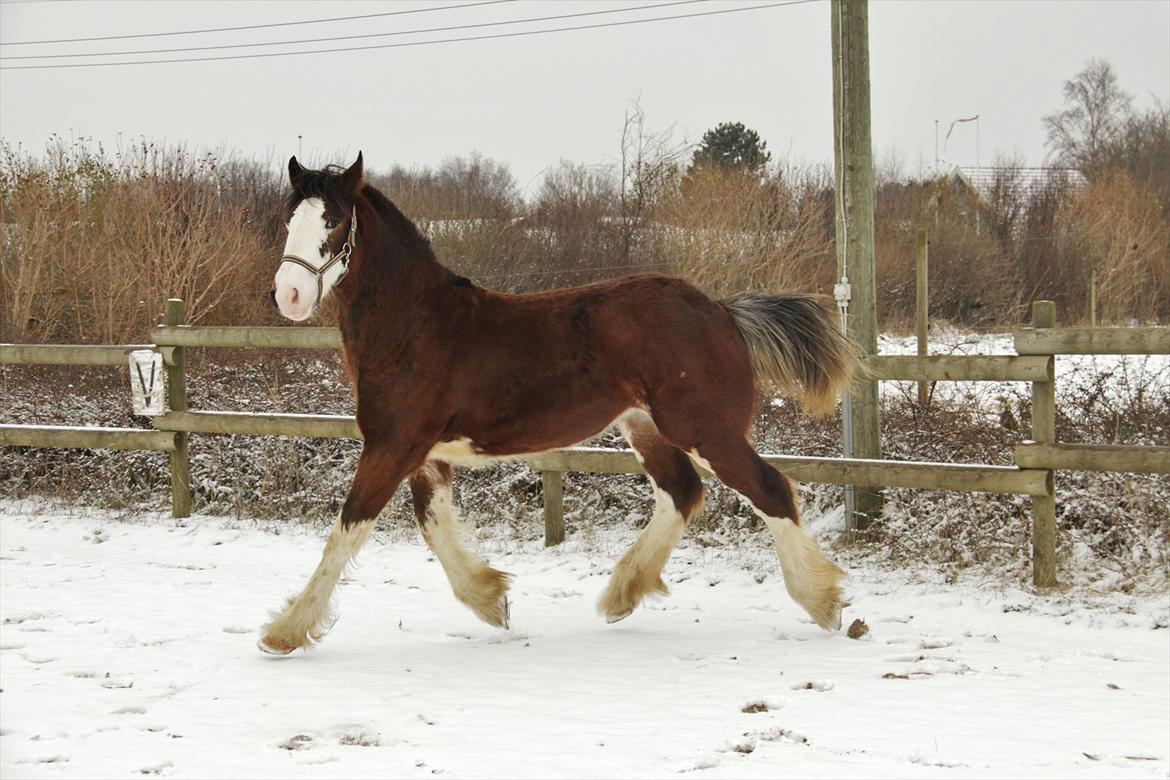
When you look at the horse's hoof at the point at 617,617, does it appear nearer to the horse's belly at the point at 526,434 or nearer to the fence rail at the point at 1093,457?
the horse's belly at the point at 526,434

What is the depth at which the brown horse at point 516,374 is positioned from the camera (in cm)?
474

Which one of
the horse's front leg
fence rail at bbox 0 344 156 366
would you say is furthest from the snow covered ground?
fence rail at bbox 0 344 156 366

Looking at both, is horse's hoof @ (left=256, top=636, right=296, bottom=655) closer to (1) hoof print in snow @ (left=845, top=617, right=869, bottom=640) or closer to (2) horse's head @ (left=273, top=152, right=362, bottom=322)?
(2) horse's head @ (left=273, top=152, right=362, bottom=322)

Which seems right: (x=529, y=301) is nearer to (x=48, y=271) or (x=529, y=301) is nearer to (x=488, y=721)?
(x=488, y=721)

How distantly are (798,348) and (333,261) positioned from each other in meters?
2.06

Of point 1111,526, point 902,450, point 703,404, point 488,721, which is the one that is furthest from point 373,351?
point 1111,526

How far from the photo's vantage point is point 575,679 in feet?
14.4

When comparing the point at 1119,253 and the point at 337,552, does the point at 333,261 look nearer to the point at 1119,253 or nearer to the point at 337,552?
the point at 337,552

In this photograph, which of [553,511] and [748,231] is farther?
[748,231]

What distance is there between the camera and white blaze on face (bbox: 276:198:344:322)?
Result: 4.42 metres

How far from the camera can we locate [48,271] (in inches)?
454

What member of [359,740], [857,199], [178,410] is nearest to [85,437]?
[178,410]

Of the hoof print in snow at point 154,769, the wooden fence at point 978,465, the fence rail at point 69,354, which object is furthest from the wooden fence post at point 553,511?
the hoof print in snow at point 154,769

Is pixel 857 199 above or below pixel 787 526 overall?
above
